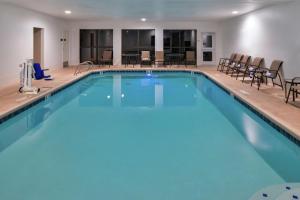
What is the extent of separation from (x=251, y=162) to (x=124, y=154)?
59.0 inches

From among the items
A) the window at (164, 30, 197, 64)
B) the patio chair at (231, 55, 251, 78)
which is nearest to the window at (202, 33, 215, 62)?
the window at (164, 30, 197, 64)

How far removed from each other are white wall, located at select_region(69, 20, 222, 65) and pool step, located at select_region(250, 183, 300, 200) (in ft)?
43.2

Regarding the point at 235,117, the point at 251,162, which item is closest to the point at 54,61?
the point at 235,117

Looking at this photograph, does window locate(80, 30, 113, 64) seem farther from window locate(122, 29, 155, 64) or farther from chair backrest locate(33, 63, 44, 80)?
chair backrest locate(33, 63, 44, 80)

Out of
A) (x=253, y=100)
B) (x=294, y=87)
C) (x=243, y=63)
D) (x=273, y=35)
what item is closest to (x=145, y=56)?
(x=243, y=63)

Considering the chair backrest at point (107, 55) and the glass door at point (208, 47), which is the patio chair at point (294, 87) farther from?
the chair backrest at point (107, 55)

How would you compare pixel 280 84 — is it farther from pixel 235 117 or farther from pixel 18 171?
pixel 18 171

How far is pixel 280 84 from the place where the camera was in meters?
8.69

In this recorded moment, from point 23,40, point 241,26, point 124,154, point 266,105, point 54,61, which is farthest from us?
point 54,61

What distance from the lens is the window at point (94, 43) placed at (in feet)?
53.6

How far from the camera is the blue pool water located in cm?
316

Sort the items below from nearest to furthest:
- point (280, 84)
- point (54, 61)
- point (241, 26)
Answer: point (280, 84) < point (241, 26) < point (54, 61)

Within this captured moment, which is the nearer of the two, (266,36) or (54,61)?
(266,36)

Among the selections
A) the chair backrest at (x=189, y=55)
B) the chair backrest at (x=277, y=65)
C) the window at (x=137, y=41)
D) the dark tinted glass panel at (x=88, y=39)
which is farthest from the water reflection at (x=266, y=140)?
the dark tinted glass panel at (x=88, y=39)
